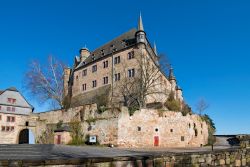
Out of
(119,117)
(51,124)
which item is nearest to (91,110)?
(119,117)

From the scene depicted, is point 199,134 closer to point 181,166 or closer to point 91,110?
point 91,110

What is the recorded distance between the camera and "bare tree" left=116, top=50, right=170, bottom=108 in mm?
37938

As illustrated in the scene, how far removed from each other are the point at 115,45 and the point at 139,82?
482 inches

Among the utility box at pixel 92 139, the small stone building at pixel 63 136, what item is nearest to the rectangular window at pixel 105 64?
the small stone building at pixel 63 136

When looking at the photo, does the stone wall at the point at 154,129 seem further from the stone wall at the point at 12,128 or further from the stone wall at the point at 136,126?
the stone wall at the point at 12,128

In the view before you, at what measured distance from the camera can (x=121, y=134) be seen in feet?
99.3

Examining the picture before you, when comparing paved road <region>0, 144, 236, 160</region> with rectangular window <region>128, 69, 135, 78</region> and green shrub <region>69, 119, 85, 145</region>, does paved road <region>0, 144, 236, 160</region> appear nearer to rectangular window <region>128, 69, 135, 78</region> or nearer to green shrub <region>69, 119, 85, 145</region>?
green shrub <region>69, 119, 85, 145</region>

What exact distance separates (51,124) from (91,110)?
7.64m

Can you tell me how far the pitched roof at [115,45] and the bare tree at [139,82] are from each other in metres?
3.71

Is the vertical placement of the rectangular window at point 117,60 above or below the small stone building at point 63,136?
above

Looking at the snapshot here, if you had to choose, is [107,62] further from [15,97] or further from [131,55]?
[15,97]

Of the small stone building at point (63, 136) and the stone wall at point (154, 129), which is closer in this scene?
the stone wall at point (154, 129)

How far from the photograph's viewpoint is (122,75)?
45.1 m

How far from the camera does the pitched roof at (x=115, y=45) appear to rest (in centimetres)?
4676
